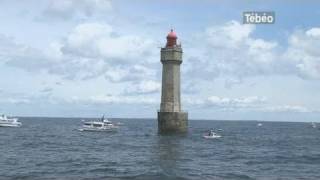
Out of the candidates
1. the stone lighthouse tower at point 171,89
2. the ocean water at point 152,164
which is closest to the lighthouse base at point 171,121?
the stone lighthouse tower at point 171,89

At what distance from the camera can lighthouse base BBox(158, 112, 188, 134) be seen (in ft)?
259

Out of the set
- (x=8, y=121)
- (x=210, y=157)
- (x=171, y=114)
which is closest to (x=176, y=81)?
(x=171, y=114)

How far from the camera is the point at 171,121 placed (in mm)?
79312

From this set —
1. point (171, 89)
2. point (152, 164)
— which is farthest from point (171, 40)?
point (152, 164)

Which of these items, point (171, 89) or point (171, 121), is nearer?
point (171, 89)

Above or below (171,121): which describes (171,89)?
above

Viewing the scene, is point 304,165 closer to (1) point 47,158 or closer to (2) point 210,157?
(2) point 210,157

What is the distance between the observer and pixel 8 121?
133875 mm

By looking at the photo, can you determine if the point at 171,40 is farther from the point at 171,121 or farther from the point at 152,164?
the point at 152,164

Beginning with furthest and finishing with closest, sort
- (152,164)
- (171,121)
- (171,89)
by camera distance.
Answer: (171,121)
(171,89)
(152,164)

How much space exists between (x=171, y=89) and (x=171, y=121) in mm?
4493

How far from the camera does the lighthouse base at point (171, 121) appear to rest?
7906 cm

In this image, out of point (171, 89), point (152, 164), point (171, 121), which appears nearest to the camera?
point (152, 164)

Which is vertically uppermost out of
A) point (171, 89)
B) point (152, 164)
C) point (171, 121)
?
point (171, 89)
